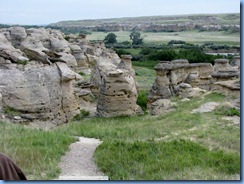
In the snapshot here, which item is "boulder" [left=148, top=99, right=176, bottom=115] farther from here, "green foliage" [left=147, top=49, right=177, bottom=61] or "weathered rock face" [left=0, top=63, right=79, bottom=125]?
"green foliage" [left=147, top=49, right=177, bottom=61]

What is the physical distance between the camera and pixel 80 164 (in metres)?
4.91

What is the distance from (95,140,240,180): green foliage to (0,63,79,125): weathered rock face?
5022 millimetres

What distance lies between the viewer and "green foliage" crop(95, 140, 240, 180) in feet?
14.0

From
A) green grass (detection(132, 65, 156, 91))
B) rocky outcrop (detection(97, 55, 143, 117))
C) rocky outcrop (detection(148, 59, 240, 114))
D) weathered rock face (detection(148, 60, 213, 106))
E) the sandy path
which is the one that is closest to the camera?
the sandy path

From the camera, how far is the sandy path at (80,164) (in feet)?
13.9

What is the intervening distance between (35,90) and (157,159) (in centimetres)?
605

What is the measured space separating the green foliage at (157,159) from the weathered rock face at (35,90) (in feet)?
16.5

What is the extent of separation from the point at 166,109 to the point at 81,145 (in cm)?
592

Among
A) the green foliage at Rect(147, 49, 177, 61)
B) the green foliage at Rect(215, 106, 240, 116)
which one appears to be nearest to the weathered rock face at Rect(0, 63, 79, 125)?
the green foliage at Rect(215, 106, 240, 116)

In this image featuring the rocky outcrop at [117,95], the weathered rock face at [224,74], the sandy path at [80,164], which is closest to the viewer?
the sandy path at [80,164]

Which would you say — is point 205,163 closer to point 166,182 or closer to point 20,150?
point 166,182

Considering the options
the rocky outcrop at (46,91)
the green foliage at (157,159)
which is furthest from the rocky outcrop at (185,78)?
the green foliage at (157,159)

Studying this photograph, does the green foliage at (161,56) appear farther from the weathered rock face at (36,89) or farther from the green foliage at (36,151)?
the green foliage at (36,151)

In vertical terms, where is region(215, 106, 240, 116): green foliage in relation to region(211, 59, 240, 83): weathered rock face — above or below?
above
